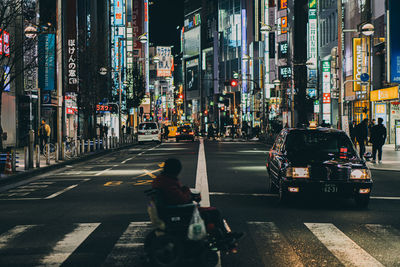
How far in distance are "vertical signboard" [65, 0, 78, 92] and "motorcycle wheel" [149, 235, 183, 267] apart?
37495 mm

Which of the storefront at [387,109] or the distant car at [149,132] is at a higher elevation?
the storefront at [387,109]

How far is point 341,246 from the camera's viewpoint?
8609mm

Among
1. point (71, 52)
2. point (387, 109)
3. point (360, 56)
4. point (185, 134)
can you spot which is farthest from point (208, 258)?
point (185, 134)

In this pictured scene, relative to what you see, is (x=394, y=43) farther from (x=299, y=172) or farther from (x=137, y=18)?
(x=137, y=18)

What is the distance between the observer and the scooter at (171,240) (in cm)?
672

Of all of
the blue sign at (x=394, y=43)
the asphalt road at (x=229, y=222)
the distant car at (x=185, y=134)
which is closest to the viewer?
the asphalt road at (x=229, y=222)

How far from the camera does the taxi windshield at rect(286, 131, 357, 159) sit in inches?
527

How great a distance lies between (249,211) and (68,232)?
11.9 ft

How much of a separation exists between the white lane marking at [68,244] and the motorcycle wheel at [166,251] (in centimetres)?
131

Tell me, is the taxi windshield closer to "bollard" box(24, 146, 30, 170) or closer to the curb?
the curb

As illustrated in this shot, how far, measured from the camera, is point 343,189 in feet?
40.4

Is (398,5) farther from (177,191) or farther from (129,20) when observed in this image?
(129,20)

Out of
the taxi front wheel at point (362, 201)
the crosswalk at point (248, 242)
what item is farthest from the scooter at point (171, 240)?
the taxi front wheel at point (362, 201)

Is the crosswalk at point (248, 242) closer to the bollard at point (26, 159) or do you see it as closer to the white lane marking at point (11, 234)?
the white lane marking at point (11, 234)
